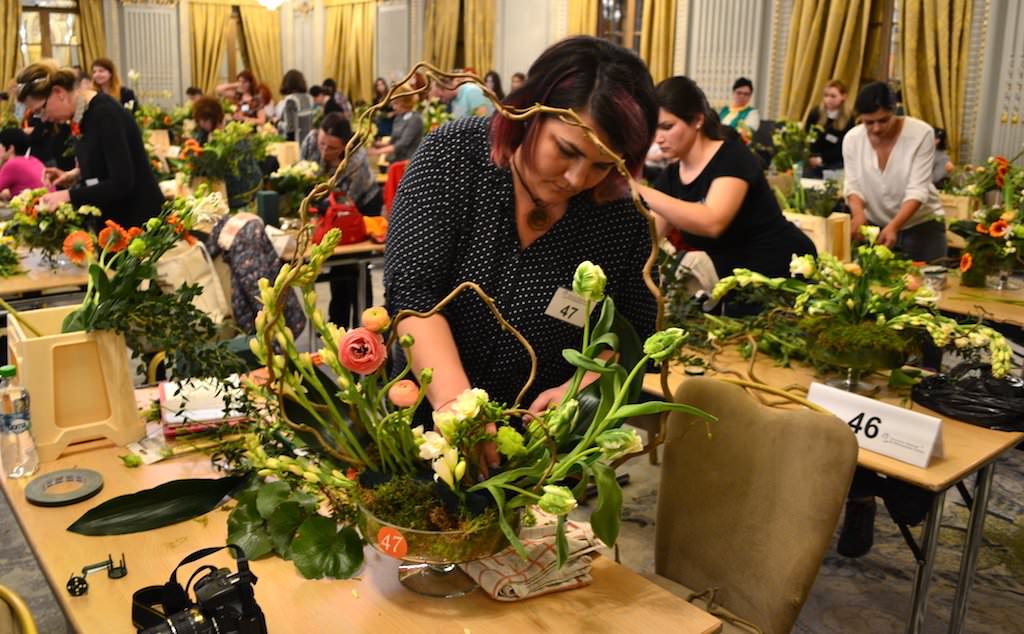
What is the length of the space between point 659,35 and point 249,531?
9209 millimetres

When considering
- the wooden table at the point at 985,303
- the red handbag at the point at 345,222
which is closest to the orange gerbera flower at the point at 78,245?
the red handbag at the point at 345,222

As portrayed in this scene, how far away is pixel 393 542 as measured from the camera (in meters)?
1.32

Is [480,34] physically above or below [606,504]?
above

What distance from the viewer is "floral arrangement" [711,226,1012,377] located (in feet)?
7.44

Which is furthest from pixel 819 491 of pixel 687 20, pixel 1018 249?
pixel 687 20

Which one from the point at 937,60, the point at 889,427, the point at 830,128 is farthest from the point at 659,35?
the point at 889,427

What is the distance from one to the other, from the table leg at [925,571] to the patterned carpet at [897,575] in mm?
539

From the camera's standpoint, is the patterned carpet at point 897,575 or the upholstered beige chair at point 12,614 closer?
the upholstered beige chair at point 12,614

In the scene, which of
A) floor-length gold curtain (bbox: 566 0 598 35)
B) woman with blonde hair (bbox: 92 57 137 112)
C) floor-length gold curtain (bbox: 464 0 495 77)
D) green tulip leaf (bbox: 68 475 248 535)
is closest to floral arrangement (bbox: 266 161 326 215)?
woman with blonde hair (bbox: 92 57 137 112)

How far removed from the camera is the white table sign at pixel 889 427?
6.53ft

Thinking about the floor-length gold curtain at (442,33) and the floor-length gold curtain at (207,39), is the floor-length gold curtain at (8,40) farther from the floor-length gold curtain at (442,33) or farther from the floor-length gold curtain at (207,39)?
the floor-length gold curtain at (442,33)

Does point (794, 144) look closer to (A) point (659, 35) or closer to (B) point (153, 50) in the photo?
(A) point (659, 35)

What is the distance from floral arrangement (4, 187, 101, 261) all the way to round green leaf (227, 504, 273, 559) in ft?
7.54

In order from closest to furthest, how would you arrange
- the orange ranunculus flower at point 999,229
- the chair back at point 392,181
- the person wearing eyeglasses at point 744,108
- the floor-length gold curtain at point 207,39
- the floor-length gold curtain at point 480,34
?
the orange ranunculus flower at point 999,229 → the chair back at point 392,181 → the person wearing eyeglasses at point 744,108 → the floor-length gold curtain at point 480,34 → the floor-length gold curtain at point 207,39
